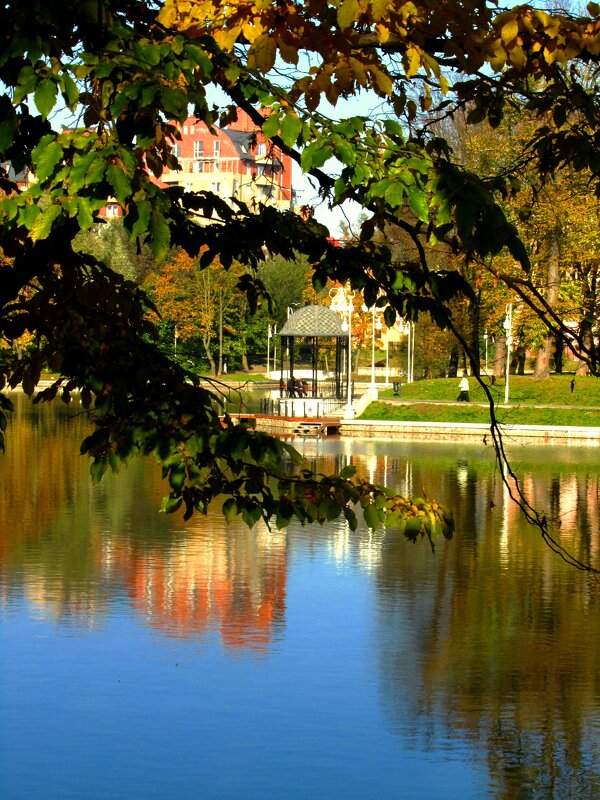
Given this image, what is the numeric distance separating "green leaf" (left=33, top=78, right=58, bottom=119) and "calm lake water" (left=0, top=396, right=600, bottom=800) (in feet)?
21.9

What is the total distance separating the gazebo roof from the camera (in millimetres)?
47875

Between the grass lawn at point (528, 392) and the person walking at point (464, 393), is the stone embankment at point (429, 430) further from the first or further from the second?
the person walking at point (464, 393)

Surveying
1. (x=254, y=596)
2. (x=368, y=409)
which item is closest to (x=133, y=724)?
(x=254, y=596)

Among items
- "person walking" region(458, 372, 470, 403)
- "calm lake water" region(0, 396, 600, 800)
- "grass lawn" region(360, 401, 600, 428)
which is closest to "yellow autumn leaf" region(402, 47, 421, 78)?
"calm lake water" region(0, 396, 600, 800)

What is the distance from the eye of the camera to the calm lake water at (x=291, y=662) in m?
11.3

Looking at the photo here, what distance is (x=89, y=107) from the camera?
6.26m

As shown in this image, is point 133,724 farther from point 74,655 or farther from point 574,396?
point 574,396

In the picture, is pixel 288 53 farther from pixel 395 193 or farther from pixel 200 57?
pixel 395 193

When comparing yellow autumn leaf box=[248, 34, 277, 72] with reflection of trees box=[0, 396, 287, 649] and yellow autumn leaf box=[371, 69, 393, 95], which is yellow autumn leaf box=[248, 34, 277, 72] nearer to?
yellow autumn leaf box=[371, 69, 393, 95]

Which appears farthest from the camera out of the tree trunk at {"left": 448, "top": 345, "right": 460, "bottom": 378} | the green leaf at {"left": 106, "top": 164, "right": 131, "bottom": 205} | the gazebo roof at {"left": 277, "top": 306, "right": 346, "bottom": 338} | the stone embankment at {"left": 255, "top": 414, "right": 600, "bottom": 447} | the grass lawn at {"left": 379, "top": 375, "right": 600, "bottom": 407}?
the tree trunk at {"left": 448, "top": 345, "right": 460, "bottom": 378}

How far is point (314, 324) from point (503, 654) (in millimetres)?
33960

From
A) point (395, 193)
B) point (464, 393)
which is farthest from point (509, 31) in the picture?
point (464, 393)

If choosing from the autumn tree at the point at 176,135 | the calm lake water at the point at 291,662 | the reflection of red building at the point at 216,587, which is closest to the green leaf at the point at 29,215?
the autumn tree at the point at 176,135

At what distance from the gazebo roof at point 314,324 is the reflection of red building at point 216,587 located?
24845 millimetres
